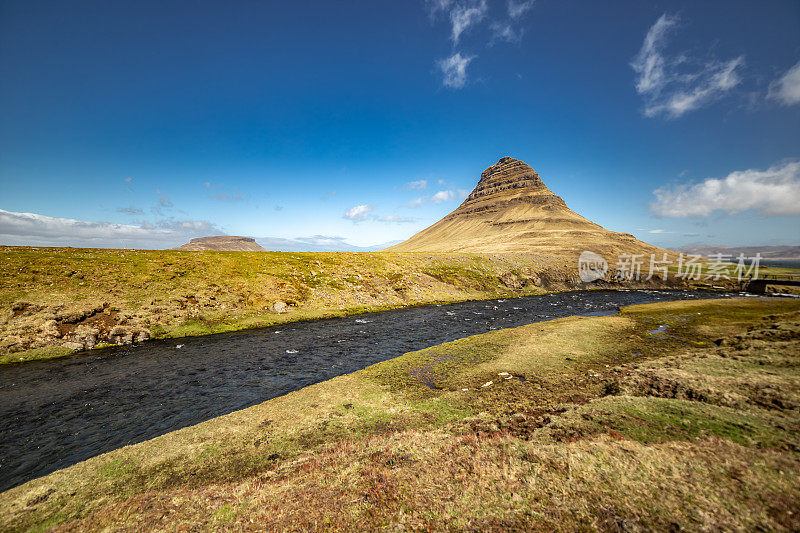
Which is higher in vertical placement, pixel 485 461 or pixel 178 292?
pixel 178 292

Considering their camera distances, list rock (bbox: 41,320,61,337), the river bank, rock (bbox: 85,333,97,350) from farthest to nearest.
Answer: the river bank < rock (bbox: 85,333,97,350) < rock (bbox: 41,320,61,337)

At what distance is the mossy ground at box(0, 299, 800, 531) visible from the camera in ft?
22.0

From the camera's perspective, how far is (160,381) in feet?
60.6

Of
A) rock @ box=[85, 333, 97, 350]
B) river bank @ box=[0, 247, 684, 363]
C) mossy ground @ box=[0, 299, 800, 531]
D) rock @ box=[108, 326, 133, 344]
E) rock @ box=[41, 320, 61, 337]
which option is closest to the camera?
mossy ground @ box=[0, 299, 800, 531]

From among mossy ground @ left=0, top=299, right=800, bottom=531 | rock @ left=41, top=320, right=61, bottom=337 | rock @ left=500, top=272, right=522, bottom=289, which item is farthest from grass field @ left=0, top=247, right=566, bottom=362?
mossy ground @ left=0, top=299, right=800, bottom=531

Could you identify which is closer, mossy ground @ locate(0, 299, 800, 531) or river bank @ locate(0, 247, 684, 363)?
mossy ground @ locate(0, 299, 800, 531)

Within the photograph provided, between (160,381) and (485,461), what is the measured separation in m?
20.9

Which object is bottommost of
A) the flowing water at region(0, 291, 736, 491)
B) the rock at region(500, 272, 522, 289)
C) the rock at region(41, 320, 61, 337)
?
the flowing water at region(0, 291, 736, 491)

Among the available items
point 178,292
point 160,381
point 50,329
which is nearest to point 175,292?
point 178,292

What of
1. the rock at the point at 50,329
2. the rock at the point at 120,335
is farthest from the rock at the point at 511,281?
the rock at the point at 50,329

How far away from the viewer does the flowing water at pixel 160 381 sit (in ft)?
41.1

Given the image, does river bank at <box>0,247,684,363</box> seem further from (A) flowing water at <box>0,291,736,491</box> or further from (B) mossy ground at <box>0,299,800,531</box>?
(B) mossy ground at <box>0,299,800,531</box>

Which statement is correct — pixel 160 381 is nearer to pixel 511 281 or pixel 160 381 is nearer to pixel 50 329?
pixel 50 329

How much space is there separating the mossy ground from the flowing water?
2.43 m
